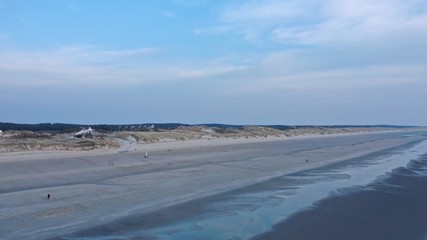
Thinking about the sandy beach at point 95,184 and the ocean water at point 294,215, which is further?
the sandy beach at point 95,184

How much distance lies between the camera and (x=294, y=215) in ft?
44.0

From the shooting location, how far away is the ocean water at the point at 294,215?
11086 mm

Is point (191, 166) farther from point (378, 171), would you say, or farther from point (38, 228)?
point (38, 228)

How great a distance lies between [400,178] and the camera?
22547mm

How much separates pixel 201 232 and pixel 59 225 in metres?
3.28

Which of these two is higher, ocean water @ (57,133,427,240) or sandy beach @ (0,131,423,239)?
sandy beach @ (0,131,423,239)

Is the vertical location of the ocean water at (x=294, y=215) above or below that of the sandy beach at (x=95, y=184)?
below

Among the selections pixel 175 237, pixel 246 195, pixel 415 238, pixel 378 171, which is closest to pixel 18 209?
pixel 175 237

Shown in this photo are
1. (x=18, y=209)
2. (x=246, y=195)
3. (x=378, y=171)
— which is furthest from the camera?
(x=378, y=171)

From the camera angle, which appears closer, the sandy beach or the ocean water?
the ocean water

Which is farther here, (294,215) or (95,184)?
(95,184)

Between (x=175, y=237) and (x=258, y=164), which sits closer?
(x=175, y=237)

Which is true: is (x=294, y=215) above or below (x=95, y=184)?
below

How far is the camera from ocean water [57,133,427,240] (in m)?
11.1
